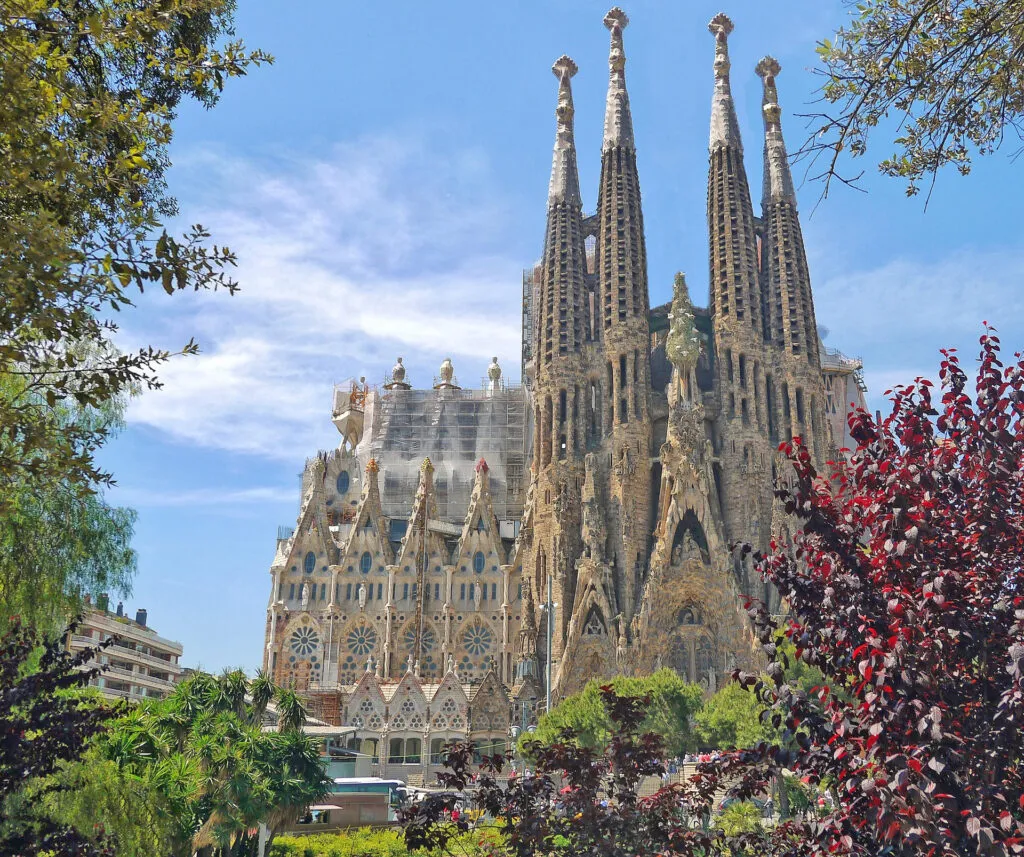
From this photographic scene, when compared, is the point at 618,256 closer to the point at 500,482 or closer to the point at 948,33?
the point at 500,482

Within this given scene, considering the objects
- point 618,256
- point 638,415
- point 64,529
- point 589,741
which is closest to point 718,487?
point 638,415

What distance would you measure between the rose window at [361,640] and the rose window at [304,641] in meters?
1.94

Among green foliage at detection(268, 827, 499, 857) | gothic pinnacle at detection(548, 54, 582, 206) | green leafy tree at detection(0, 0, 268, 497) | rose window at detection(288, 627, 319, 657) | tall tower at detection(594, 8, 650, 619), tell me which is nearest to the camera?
green leafy tree at detection(0, 0, 268, 497)

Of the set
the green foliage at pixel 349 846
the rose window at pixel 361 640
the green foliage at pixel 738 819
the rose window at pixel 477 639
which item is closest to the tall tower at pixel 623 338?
the rose window at pixel 477 639

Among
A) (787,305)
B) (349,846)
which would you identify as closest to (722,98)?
(787,305)

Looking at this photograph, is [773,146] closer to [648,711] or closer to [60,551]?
[648,711]

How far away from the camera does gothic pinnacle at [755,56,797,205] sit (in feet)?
194

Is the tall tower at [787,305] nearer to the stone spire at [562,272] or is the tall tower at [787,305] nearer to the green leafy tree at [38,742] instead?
the stone spire at [562,272]

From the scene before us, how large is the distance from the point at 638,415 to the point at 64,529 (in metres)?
40.0

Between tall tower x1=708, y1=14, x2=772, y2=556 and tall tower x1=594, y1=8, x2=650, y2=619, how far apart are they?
416cm

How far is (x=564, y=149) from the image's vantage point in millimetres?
62281

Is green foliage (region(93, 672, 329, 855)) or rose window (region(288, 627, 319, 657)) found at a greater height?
rose window (region(288, 627, 319, 657))

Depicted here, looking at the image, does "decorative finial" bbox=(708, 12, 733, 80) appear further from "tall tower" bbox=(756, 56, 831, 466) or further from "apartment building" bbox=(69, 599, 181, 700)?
"apartment building" bbox=(69, 599, 181, 700)

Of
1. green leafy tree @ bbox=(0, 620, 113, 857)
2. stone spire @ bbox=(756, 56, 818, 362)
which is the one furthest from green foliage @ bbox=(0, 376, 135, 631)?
stone spire @ bbox=(756, 56, 818, 362)
